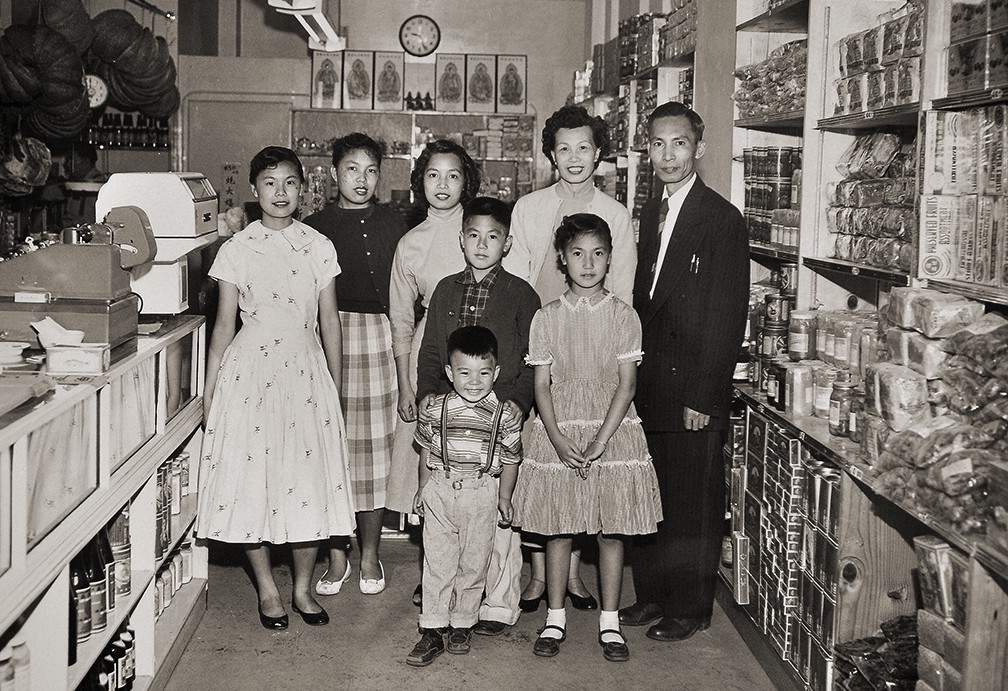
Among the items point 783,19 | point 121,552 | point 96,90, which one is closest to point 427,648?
point 121,552

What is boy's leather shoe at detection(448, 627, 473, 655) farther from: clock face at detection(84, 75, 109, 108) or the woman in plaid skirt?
clock face at detection(84, 75, 109, 108)

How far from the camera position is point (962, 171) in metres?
2.90

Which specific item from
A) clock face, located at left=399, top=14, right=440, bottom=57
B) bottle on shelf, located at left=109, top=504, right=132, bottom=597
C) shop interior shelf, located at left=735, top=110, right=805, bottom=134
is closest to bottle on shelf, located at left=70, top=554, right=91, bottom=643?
bottle on shelf, located at left=109, top=504, right=132, bottom=597

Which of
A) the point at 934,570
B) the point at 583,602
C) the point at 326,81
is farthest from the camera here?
the point at 326,81

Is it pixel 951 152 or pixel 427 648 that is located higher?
pixel 951 152

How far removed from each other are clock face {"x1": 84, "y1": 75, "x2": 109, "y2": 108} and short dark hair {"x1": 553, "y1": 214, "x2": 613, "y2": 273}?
581 cm

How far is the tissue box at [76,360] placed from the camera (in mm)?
2811

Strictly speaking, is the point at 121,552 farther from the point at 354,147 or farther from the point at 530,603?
the point at 354,147

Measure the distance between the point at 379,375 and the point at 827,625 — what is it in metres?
1.98

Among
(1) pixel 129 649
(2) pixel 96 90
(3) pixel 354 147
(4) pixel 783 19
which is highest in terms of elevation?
(2) pixel 96 90

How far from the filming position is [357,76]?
10023 mm

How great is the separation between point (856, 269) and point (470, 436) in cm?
133

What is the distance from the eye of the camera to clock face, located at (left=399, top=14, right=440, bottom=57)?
10.3 meters

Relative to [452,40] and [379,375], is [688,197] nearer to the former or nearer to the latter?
[379,375]
